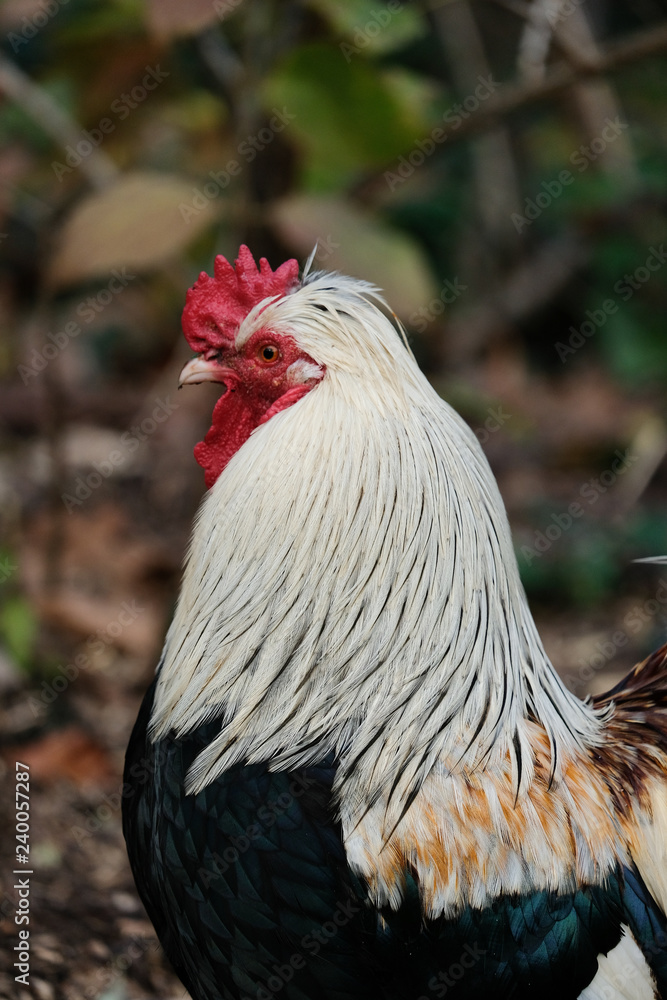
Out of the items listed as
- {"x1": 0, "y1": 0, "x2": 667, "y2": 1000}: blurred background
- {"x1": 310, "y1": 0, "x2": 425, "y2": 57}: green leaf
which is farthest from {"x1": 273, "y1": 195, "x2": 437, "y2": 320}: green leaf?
{"x1": 310, "y1": 0, "x2": 425, "y2": 57}: green leaf

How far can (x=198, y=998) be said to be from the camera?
2477 mm

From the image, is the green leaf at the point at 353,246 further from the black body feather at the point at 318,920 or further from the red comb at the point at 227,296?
the black body feather at the point at 318,920

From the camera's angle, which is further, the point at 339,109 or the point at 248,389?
the point at 339,109

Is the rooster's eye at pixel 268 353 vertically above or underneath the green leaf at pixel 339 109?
underneath

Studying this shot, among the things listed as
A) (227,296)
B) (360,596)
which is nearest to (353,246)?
(227,296)

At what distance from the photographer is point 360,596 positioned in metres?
2.27

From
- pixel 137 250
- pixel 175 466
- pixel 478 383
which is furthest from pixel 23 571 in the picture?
pixel 478 383

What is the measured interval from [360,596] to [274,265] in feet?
7.60

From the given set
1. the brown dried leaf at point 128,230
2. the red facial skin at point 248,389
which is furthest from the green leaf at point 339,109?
the red facial skin at point 248,389

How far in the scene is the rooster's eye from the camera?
242 cm

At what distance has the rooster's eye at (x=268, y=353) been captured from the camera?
2422mm

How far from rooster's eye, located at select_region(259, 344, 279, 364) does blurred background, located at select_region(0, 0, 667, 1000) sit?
49.8 inches

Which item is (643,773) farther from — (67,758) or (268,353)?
(67,758)

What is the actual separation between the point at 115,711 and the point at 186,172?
10.8ft
